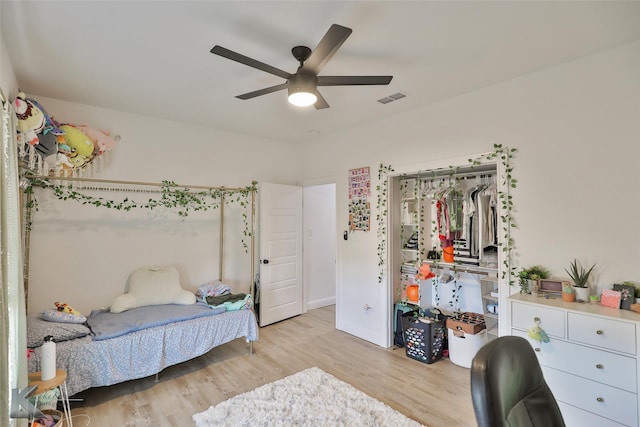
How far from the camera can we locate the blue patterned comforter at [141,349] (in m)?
2.40

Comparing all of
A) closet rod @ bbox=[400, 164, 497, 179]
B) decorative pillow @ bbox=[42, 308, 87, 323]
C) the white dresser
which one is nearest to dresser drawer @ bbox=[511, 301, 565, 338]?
the white dresser

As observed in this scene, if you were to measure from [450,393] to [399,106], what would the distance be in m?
2.90

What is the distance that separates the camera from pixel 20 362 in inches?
73.2

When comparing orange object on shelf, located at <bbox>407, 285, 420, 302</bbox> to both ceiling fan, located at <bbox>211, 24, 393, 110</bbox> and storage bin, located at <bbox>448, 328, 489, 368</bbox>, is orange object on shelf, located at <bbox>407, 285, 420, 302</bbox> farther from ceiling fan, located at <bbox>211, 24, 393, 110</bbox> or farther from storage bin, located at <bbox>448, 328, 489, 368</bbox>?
ceiling fan, located at <bbox>211, 24, 393, 110</bbox>

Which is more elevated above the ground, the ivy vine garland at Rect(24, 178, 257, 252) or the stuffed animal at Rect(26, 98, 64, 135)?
the stuffed animal at Rect(26, 98, 64, 135)

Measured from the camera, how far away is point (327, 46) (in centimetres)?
170

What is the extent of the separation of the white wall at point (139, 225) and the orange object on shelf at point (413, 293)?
2.31m

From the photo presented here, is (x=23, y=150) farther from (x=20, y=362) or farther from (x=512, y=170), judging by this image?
(x=512, y=170)

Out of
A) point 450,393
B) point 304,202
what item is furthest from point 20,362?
point 304,202

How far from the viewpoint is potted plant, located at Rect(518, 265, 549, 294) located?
246 centimetres

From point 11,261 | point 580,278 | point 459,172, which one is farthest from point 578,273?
point 11,261

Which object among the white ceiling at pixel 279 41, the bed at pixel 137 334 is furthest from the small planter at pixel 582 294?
the bed at pixel 137 334

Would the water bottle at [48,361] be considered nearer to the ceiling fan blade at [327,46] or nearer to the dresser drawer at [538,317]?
the ceiling fan blade at [327,46]

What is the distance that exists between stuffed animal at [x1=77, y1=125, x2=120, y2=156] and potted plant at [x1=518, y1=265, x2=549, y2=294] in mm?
4304
